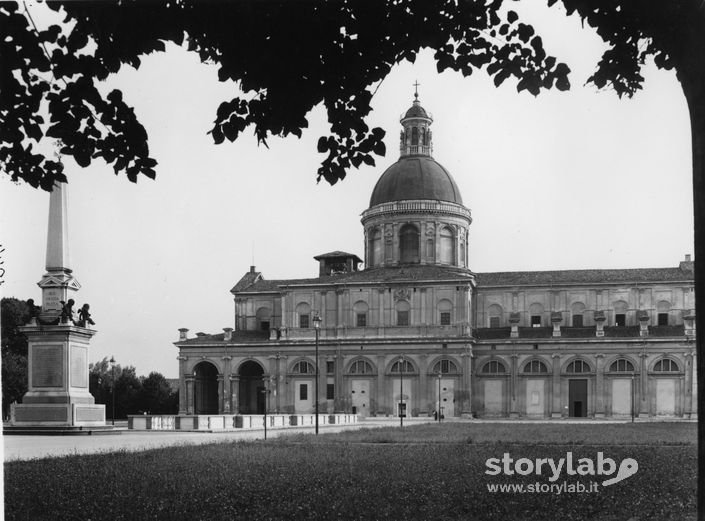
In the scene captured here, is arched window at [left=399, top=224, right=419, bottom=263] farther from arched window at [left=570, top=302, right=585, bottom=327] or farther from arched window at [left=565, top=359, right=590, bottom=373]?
arched window at [left=565, top=359, right=590, bottom=373]

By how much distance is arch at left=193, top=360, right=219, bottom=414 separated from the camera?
81.0 meters

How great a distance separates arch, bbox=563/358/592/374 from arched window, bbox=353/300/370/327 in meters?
16.9

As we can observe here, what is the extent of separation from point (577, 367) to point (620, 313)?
7.27 meters

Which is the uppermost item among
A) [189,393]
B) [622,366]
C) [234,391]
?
[622,366]

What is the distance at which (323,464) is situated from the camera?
18500mm

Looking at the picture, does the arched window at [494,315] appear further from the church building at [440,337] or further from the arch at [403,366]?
the arch at [403,366]

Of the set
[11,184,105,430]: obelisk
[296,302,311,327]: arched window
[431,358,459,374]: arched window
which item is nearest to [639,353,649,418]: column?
[431,358,459,374]: arched window

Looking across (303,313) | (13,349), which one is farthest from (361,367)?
(13,349)

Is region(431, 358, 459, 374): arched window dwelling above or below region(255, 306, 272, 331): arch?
below

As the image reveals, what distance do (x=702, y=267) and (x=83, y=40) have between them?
22.4 ft

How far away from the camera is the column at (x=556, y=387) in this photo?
7350 cm

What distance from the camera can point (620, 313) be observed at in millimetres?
78062

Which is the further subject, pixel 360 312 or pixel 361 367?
pixel 360 312

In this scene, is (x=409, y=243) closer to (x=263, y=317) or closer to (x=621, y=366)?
(x=263, y=317)
